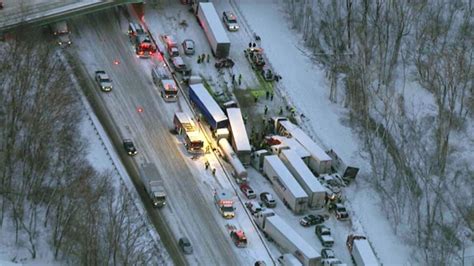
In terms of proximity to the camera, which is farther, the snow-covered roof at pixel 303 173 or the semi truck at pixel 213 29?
the semi truck at pixel 213 29

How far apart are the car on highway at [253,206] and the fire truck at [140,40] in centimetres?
2855

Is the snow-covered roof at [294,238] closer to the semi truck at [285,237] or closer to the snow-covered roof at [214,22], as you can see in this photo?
the semi truck at [285,237]

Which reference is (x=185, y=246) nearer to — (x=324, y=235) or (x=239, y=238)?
(x=239, y=238)

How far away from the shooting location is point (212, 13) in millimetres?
137375

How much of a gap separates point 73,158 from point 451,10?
5680cm

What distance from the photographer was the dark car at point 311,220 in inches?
4375

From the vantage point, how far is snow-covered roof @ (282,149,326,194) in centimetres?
11294

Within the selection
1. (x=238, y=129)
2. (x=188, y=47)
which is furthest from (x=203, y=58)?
(x=238, y=129)

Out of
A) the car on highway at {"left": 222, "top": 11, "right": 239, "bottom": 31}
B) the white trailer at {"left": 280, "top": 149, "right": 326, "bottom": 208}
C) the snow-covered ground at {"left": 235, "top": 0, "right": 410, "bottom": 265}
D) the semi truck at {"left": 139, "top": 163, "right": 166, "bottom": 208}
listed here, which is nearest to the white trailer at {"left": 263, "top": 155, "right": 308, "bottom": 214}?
the white trailer at {"left": 280, "top": 149, "right": 326, "bottom": 208}

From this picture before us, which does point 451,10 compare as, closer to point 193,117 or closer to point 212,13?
point 212,13

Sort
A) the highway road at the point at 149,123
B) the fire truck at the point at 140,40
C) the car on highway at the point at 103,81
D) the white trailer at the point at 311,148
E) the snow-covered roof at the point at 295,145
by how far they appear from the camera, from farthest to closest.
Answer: the fire truck at the point at 140,40 → the car on highway at the point at 103,81 → the snow-covered roof at the point at 295,145 → the white trailer at the point at 311,148 → the highway road at the point at 149,123

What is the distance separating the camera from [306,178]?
11406cm

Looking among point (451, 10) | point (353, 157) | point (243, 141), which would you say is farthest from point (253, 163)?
point (451, 10)

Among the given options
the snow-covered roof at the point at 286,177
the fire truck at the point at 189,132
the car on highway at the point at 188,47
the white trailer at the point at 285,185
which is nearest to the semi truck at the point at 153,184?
the fire truck at the point at 189,132
